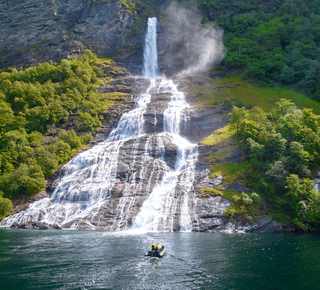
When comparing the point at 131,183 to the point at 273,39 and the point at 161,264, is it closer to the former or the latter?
the point at 161,264

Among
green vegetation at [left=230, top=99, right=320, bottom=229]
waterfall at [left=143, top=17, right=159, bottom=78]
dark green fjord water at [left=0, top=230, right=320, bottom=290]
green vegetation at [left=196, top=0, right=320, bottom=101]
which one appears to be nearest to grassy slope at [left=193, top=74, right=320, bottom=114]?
green vegetation at [left=196, top=0, right=320, bottom=101]

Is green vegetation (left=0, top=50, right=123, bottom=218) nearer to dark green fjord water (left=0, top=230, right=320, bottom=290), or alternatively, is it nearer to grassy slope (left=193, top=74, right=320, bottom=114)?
dark green fjord water (left=0, top=230, right=320, bottom=290)

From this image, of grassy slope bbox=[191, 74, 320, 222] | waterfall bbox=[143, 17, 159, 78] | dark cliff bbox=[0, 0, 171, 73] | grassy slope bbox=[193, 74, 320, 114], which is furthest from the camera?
dark cliff bbox=[0, 0, 171, 73]

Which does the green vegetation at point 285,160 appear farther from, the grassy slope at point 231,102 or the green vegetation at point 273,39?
the green vegetation at point 273,39

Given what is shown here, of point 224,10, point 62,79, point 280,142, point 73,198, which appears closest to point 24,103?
point 62,79

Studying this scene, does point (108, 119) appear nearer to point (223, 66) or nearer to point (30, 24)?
point (223, 66)

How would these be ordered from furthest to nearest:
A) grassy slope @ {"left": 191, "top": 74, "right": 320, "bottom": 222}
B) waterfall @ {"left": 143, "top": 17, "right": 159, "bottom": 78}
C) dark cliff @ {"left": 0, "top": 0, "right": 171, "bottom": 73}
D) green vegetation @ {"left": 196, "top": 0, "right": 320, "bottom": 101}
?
A: 1. dark cliff @ {"left": 0, "top": 0, "right": 171, "bottom": 73}
2. waterfall @ {"left": 143, "top": 17, "right": 159, "bottom": 78}
3. green vegetation @ {"left": 196, "top": 0, "right": 320, "bottom": 101}
4. grassy slope @ {"left": 191, "top": 74, "right": 320, "bottom": 222}

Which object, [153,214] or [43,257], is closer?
[43,257]
